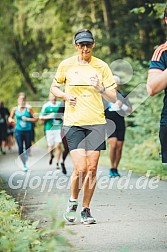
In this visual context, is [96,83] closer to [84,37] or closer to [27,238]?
[84,37]

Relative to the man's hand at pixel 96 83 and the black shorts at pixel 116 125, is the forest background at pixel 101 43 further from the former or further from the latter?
the man's hand at pixel 96 83

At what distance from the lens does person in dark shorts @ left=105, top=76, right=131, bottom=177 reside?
47.9 feet

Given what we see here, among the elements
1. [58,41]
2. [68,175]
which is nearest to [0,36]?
[58,41]

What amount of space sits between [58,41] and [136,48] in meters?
6.82

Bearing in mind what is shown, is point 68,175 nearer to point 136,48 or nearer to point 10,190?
point 10,190

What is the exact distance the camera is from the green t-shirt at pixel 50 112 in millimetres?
17375

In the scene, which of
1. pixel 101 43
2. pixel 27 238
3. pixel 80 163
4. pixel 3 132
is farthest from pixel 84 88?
pixel 3 132

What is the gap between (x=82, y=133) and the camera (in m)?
8.81

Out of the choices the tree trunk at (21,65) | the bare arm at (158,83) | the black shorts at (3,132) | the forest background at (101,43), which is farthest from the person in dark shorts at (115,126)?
the tree trunk at (21,65)

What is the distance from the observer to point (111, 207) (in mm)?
10164

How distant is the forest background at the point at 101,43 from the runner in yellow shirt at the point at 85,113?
262 inches

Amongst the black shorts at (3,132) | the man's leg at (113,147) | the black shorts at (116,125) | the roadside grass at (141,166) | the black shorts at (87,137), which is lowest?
the black shorts at (3,132)

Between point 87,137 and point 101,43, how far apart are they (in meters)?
18.0

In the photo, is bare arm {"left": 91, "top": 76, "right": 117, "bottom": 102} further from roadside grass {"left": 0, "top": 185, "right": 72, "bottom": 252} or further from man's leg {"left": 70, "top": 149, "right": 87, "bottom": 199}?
roadside grass {"left": 0, "top": 185, "right": 72, "bottom": 252}
